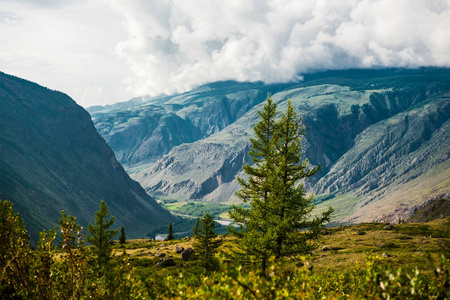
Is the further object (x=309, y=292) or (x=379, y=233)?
(x=379, y=233)

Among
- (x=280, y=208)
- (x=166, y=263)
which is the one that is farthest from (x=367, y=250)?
(x=280, y=208)

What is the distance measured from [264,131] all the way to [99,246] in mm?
30880

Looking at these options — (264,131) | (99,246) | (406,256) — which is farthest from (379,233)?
(99,246)

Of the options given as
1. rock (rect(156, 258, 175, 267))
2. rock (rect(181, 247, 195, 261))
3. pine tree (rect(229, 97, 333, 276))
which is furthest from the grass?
pine tree (rect(229, 97, 333, 276))

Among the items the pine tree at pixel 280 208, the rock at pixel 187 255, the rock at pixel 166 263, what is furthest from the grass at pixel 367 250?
the pine tree at pixel 280 208

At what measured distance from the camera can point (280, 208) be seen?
83.6ft

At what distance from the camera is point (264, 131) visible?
32.3m

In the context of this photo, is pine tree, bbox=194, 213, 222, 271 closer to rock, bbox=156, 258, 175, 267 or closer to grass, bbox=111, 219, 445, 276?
grass, bbox=111, 219, 445, 276

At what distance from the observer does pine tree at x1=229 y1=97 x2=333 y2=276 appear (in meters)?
24.5

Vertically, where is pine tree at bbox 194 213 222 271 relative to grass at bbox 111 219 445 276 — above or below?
above

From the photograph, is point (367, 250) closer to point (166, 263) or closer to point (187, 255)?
point (187, 255)

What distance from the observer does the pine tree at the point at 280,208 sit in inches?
963

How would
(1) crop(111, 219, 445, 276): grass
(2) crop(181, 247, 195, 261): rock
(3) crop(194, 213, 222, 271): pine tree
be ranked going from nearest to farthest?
(1) crop(111, 219, 445, 276): grass → (3) crop(194, 213, 222, 271): pine tree → (2) crop(181, 247, 195, 261): rock

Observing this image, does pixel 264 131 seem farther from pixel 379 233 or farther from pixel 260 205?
pixel 379 233
